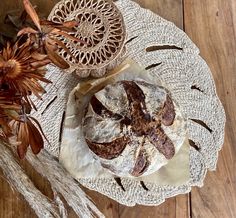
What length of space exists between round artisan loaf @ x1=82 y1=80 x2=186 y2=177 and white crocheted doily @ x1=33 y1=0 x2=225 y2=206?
64 millimetres

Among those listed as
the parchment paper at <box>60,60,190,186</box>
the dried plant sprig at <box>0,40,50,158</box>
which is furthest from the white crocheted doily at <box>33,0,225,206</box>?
the dried plant sprig at <box>0,40,50,158</box>

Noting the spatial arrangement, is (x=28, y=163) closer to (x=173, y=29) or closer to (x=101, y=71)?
(x=101, y=71)

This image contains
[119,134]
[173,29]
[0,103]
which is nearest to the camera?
[0,103]

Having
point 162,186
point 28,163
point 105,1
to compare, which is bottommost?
point 162,186

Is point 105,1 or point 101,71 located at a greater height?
point 105,1

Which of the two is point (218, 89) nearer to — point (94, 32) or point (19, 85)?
point (94, 32)

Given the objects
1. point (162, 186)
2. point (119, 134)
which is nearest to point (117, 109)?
point (119, 134)

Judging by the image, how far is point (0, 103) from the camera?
0.78 m

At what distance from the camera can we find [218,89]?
1172 mm

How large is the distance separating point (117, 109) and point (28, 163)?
20 cm

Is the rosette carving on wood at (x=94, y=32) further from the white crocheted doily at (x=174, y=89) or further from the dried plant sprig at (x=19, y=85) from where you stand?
the dried plant sprig at (x=19, y=85)

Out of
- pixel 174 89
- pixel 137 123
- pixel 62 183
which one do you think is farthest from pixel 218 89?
pixel 62 183

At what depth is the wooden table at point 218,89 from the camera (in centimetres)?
114

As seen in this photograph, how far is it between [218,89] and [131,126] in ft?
0.79
